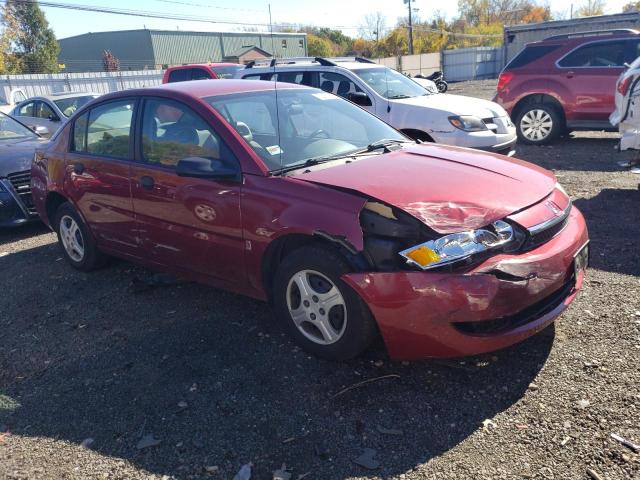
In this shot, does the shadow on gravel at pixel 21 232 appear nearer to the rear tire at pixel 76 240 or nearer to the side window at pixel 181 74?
the rear tire at pixel 76 240

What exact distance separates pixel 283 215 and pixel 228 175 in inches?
20.9

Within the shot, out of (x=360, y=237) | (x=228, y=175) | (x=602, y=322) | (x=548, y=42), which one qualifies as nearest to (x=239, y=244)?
(x=228, y=175)

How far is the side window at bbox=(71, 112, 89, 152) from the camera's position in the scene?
16.7ft

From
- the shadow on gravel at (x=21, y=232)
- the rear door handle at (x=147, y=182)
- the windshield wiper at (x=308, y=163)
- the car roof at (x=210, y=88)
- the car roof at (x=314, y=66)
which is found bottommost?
the shadow on gravel at (x=21, y=232)

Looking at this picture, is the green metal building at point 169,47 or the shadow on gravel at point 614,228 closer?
the shadow on gravel at point 614,228

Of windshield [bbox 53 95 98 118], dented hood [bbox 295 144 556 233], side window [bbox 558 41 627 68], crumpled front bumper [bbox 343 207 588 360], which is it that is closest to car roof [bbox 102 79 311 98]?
dented hood [bbox 295 144 556 233]

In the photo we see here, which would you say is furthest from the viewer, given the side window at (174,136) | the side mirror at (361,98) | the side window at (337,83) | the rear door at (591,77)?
the rear door at (591,77)

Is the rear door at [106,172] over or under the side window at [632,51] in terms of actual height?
under

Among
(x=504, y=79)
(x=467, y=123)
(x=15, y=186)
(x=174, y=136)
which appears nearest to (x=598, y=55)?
(x=504, y=79)

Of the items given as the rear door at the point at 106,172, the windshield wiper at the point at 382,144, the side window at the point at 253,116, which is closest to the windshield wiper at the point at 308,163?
the windshield wiper at the point at 382,144

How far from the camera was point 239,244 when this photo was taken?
371 cm

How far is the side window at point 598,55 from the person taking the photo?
10031 millimetres

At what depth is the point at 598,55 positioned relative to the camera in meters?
10.1

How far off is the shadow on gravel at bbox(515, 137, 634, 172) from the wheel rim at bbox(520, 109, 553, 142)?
8.6 inches
